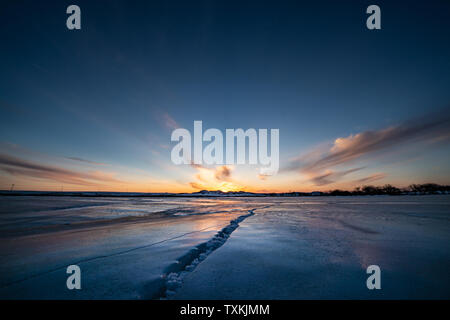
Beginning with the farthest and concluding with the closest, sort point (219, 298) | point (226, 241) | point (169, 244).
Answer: point (226, 241)
point (169, 244)
point (219, 298)

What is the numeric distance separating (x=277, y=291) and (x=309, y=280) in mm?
493

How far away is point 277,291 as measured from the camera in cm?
181

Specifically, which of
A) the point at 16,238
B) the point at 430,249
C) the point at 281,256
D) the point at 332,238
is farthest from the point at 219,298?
the point at 16,238

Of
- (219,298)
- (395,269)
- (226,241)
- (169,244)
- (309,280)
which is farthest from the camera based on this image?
(226,241)

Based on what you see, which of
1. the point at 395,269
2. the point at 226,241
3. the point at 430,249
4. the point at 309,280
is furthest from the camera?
the point at 226,241

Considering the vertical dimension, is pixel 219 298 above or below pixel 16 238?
above

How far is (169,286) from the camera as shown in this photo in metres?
1.90
